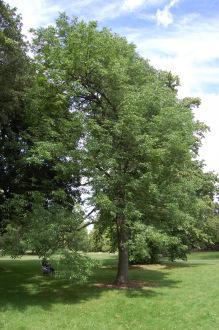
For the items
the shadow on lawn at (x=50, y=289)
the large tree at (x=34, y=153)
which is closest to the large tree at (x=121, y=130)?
the large tree at (x=34, y=153)

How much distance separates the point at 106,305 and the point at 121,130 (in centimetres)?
767

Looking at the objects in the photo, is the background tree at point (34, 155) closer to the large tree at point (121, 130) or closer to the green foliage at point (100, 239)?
the large tree at point (121, 130)

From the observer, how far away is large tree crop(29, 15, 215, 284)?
19078mm

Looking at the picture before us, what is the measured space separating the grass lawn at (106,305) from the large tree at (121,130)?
2346mm

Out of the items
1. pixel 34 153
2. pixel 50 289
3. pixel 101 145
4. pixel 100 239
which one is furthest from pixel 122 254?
pixel 100 239

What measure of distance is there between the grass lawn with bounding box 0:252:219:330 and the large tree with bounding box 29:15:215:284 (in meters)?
2.35

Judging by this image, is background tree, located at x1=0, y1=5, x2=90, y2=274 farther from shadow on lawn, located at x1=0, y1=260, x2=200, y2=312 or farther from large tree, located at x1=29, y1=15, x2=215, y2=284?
shadow on lawn, located at x1=0, y1=260, x2=200, y2=312

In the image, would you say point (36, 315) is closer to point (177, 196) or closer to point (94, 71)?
point (177, 196)

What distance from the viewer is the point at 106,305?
54.7 ft

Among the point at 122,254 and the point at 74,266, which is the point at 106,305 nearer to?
the point at 74,266

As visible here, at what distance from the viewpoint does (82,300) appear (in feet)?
57.4

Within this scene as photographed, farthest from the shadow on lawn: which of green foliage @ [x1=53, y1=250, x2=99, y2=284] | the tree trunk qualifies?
green foliage @ [x1=53, y1=250, x2=99, y2=284]

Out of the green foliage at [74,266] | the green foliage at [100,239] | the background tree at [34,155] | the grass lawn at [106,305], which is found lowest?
the grass lawn at [106,305]

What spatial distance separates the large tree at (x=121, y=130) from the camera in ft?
62.6
